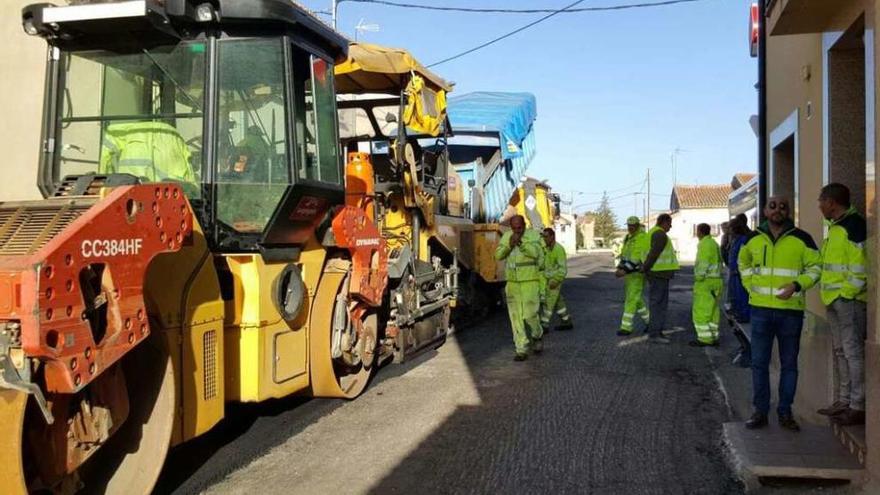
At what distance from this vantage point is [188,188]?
4438 millimetres

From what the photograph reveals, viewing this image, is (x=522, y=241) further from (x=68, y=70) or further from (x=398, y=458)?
(x=68, y=70)

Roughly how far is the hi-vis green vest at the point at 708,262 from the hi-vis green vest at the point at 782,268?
4120 millimetres

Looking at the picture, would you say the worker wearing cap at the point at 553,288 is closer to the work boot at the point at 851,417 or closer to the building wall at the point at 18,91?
the work boot at the point at 851,417

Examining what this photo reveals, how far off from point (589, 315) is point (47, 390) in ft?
32.2

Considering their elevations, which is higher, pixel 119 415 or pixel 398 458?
pixel 119 415

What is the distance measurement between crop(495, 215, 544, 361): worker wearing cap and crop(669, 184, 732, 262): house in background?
38.6 m

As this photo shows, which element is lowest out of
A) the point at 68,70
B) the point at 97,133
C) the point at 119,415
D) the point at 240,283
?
the point at 119,415

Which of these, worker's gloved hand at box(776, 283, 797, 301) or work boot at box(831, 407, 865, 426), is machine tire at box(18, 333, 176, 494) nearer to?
worker's gloved hand at box(776, 283, 797, 301)

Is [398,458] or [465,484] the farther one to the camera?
[398,458]

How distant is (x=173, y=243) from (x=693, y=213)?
164ft

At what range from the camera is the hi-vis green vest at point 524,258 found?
7.78 metres

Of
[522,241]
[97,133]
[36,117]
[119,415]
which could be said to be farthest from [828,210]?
[36,117]

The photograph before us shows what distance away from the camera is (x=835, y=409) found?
4.52 meters

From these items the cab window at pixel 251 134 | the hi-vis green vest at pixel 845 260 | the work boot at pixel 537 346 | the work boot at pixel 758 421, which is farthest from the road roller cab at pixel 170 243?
the hi-vis green vest at pixel 845 260
